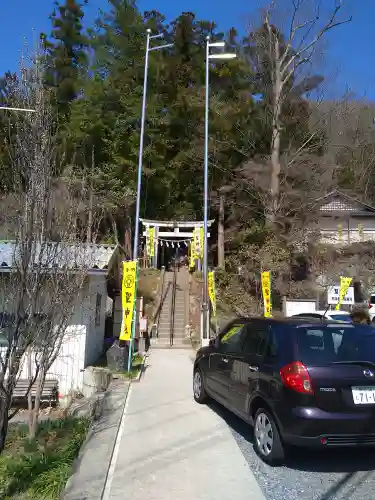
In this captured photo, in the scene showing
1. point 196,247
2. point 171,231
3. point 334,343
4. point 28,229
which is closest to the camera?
point 28,229

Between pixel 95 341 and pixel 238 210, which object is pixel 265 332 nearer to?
pixel 95 341

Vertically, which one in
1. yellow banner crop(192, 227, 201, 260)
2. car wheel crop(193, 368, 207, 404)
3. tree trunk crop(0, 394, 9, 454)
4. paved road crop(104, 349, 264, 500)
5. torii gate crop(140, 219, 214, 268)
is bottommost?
paved road crop(104, 349, 264, 500)

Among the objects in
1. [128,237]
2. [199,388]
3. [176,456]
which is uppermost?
[128,237]

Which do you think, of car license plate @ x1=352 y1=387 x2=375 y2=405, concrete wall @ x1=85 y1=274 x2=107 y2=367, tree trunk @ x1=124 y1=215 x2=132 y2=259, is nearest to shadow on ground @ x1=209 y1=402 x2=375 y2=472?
car license plate @ x1=352 y1=387 x2=375 y2=405

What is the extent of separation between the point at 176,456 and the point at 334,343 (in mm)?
2204

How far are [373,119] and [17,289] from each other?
125 ft

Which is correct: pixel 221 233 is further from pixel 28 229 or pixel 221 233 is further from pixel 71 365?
pixel 28 229

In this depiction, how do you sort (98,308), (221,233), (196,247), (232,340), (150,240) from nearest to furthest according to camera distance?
1. (232,340)
2. (98,308)
3. (196,247)
4. (150,240)
5. (221,233)

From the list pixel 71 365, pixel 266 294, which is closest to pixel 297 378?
pixel 71 365

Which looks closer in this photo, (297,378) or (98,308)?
(297,378)

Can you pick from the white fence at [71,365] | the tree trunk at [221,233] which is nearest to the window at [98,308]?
the white fence at [71,365]

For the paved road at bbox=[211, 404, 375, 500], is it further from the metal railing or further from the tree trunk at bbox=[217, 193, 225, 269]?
the tree trunk at bbox=[217, 193, 225, 269]

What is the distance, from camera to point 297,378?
177 inches

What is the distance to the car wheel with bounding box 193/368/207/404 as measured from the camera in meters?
7.57
